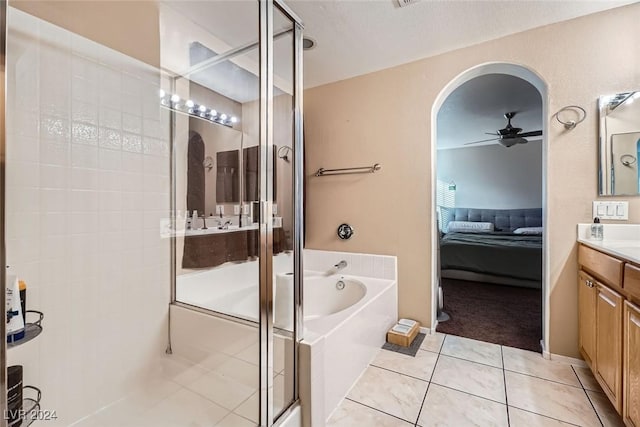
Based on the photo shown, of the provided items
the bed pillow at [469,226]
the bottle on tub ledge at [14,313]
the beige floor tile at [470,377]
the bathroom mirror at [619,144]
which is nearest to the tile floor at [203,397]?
the bottle on tub ledge at [14,313]

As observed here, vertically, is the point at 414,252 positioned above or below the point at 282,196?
below

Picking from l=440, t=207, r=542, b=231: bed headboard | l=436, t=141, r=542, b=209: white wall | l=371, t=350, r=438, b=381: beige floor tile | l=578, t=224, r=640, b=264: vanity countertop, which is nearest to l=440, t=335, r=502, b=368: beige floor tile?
l=371, t=350, r=438, b=381: beige floor tile

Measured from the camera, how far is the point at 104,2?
4.83 ft

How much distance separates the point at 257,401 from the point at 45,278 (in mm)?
1117

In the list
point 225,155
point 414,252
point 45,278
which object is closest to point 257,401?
point 45,278

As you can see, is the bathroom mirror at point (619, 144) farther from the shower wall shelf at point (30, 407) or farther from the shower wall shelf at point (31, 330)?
the shower wall shelf at point (30, 407)

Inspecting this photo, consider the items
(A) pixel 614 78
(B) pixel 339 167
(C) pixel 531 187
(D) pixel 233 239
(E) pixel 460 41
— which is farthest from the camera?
(C) pixel 531 187

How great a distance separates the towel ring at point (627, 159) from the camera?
1735 mm

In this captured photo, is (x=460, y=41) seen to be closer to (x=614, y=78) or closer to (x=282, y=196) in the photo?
(x=614, y=78)

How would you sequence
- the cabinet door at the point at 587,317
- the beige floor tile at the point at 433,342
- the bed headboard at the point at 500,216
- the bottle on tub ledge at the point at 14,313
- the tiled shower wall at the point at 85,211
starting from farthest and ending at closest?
the bed headboard at the point at 500,216 < the beige floor tile at the point at 433,342 < the cabinet door at the point at 587,317 < the tiled shower wall at the point at 85,211 < the bottle on tub ledge at the point at 14,313

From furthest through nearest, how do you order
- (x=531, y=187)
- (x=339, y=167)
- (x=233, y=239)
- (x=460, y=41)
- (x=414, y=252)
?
(x=531, y=187) → (x=339, y=167) → (x=414, y=252) → (x=460, y=41) → (x=233, y=239)

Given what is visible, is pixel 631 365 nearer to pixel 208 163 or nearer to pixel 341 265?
pixel 341 265

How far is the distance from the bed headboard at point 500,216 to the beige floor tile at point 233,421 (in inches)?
230

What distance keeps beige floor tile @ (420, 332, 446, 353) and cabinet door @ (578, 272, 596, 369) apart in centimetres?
84
